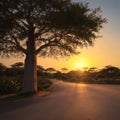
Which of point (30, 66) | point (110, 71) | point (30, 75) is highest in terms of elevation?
point (110, 71)

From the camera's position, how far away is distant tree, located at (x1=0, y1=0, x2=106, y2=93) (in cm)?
1708

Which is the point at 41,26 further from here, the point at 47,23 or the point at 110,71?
the point at 110,71

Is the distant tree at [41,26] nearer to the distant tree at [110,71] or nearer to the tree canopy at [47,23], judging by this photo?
the tree canopy at [47,23]

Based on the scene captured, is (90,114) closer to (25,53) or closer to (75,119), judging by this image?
(75,119)

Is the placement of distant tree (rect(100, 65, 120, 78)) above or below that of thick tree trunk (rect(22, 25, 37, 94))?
above

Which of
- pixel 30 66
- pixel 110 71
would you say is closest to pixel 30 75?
pixel 30 66

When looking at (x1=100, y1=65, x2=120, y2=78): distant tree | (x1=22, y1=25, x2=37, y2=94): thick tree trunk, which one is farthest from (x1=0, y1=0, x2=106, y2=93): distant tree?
(x1=100, y1=65, x2=120, y2=78): distant tree

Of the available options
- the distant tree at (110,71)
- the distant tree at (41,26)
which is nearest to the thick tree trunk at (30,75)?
the distant tree at (41,26)

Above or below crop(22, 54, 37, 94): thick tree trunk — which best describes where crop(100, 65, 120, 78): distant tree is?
above

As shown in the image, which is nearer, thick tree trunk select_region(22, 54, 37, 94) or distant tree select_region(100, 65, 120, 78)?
thick tree trunk select_region(22, 54, 37, 94)

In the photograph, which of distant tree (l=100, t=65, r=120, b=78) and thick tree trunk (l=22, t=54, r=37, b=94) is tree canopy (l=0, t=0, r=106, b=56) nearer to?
thick tree trunk (l=22, t=54, r=37, b=94)

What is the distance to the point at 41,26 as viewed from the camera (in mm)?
18031

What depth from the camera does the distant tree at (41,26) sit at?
56.0ft

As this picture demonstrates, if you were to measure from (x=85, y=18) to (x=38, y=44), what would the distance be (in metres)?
4.76
